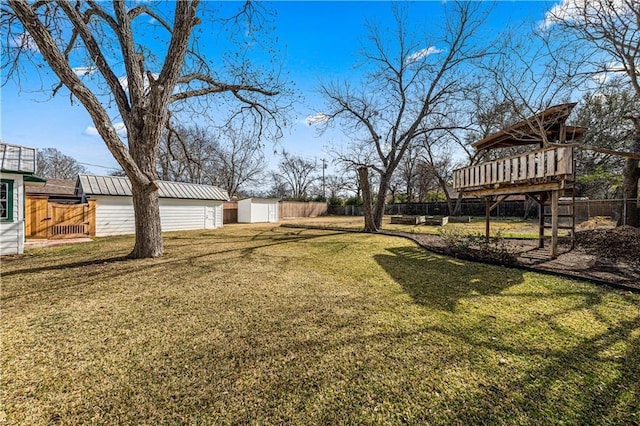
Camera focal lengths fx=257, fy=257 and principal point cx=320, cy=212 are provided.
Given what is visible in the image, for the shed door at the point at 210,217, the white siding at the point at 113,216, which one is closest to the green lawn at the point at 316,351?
the white siding at the point at 113,216

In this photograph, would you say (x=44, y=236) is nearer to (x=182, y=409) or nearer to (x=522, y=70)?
(x=182, y=409)

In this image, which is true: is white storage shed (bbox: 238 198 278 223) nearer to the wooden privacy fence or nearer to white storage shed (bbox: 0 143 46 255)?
the wooden privacy fence

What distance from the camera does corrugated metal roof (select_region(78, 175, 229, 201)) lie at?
38.7ft

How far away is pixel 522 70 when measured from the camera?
5.59m

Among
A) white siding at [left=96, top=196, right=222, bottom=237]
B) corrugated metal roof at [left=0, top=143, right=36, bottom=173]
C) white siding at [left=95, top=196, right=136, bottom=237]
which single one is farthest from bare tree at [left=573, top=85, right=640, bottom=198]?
white siding at [left=95, top=196, right=136, bottom=237]

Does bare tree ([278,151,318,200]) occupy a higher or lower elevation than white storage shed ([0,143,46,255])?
higher

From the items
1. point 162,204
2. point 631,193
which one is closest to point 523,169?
point 631,193

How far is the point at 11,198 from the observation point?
711 cm

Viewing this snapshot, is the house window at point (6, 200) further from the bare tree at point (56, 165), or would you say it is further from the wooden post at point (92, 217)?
the bare tree at point (56, 165)

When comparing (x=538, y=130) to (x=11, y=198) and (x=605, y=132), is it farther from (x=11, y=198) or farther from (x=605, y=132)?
(x=11, y=198)

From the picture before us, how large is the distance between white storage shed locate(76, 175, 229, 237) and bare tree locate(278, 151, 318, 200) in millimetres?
26346

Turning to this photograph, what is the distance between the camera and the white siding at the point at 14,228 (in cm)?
702

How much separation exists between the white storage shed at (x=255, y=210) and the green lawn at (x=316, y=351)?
17.1m

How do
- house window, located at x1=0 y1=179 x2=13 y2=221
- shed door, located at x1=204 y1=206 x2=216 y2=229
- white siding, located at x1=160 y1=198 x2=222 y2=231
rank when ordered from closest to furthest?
house window, located at x1=0 y1=179 x2=13 y2=221, white siding, located at x1=160 y1=198 x2=222 y2=231, shed door, located at x1=204 y1=206 x2=216 y2=229
